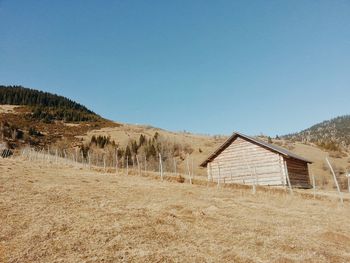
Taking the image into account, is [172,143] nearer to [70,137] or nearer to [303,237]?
[70,137]

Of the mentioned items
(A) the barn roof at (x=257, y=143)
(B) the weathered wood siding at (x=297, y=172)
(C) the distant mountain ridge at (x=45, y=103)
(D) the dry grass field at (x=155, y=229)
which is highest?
(C) the distant mountain ridge at (x=45, y=103)

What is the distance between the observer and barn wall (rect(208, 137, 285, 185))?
3512 centimetres

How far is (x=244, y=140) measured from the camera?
37844 mm

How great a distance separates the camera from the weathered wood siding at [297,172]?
121ft

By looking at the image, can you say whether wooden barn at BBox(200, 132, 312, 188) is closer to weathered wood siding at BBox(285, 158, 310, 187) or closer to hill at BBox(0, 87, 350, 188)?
weathered wood siding at BBox(285, 158, 310, 187)

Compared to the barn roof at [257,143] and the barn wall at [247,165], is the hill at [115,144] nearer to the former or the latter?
the barn roof at [257,143]

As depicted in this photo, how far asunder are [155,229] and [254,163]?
25695 mm

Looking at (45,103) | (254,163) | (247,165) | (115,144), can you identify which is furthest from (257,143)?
(45,103)

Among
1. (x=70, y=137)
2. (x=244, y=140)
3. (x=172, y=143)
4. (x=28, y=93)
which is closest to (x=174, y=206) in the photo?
(x=244, y=140)

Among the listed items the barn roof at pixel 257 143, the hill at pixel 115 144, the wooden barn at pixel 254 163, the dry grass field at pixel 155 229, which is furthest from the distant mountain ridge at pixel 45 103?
the dry grass field at pixel 155 229

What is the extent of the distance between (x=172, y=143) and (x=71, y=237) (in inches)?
3037

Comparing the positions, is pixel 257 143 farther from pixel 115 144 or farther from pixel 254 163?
pixel 115 144

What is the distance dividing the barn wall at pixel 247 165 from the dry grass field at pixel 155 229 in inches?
573

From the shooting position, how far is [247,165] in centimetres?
3697
